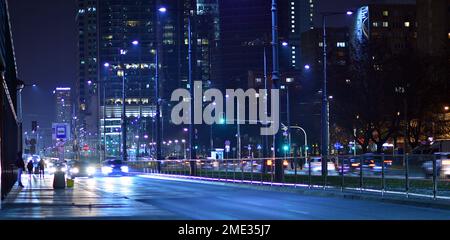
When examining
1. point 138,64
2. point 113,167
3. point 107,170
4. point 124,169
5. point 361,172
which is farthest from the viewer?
point 138,64

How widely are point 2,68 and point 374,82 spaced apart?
46.6 m

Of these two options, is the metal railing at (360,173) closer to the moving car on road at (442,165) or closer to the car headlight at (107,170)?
the moving car on road at (442,165)

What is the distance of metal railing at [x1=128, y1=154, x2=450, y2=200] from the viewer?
26.0 m

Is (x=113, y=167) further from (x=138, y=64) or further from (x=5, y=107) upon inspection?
(x=138, y=64)

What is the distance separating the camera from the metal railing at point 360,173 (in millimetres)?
26047

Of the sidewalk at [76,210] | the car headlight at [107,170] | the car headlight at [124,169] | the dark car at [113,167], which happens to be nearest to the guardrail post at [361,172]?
the sidewalk at [76,210]

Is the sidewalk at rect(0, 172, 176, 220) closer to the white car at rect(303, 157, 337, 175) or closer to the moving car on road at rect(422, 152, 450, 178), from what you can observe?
the moving car on road at rect(422, 152, 450, 178)

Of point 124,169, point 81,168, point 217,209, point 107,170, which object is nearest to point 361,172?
point 217,209

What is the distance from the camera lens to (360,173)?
31016 millimetres

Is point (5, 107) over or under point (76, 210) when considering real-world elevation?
over

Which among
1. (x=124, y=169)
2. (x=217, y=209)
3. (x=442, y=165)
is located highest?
(x=442, y=165)

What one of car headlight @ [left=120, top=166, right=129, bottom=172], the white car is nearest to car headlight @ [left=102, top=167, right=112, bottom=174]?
car headlight @ [left=120, top=166, right=129, bottom=172]
